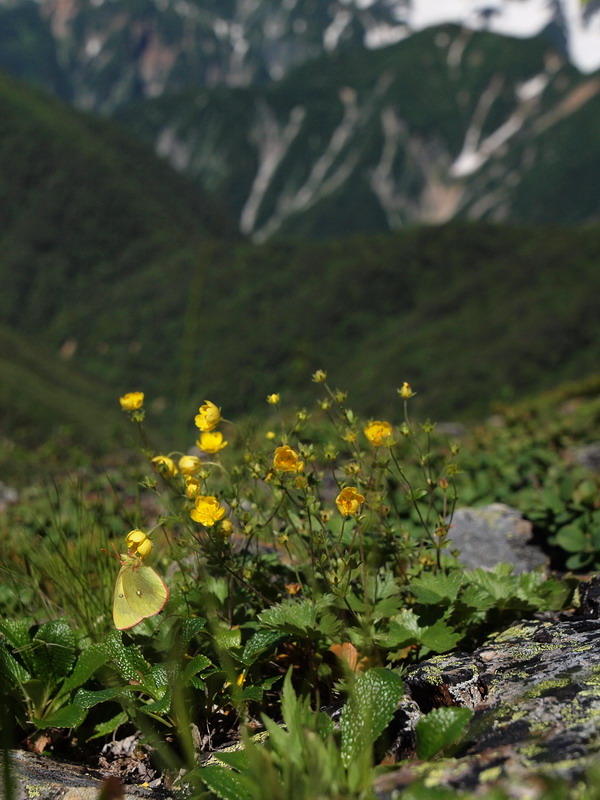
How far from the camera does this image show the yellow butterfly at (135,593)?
2.20 m

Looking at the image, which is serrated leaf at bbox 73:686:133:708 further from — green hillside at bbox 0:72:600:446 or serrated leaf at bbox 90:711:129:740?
green hillside at bbox 0:72:600:446

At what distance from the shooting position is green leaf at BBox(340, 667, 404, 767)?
193 cm

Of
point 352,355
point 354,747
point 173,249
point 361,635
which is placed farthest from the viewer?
point 173,249

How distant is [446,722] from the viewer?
1.97 meters

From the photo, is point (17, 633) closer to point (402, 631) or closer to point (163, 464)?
point (163, 464)

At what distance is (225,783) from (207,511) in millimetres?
860

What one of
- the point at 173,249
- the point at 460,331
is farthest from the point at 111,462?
the point at 173,249

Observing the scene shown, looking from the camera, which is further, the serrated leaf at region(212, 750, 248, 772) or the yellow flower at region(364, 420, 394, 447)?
the yellow flower at region(364, 420, 394, 447)

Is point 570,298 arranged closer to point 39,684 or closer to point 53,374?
point 53,374

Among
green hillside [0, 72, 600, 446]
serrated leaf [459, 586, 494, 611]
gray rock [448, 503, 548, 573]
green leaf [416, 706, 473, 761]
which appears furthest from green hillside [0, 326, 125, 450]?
green leaf [416, 706, 473, 761]

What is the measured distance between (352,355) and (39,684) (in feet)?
483

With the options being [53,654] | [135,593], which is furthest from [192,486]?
[53,654]

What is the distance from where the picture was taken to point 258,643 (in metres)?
2.64

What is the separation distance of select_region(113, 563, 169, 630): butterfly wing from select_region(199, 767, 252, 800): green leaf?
19.5 inches
